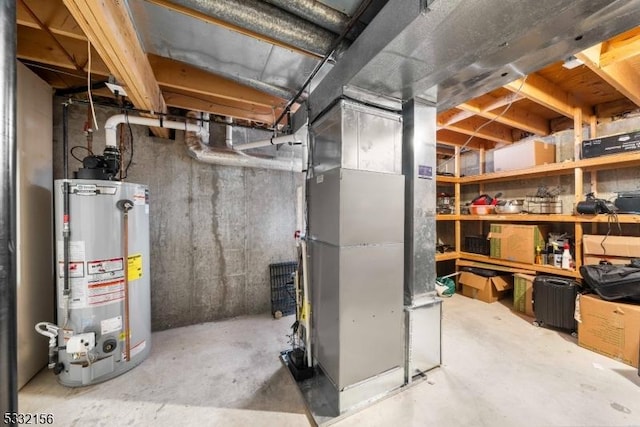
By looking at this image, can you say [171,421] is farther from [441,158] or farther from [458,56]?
[441,158]

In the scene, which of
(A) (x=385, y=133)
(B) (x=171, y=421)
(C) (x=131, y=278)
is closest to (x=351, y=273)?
(A) (x=385, y=133)

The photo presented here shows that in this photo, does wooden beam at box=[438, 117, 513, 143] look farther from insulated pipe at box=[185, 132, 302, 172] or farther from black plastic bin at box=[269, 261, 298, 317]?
black plastic bin at box=[269, 261, 298, 317]

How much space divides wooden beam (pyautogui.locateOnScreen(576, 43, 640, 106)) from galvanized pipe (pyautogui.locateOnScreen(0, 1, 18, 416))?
2.88 meters

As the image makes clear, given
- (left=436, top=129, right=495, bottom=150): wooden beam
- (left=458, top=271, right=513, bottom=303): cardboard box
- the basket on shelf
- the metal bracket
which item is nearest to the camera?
the metal bracket

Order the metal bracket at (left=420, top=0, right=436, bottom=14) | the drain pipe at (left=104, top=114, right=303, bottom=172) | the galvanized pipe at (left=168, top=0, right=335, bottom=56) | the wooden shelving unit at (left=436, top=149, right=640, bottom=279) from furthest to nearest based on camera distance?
the wooden shelving unit at (left=436, top=149, right=640, bottom=279)
the drain pipe at (left=104, top=114, right=303, bottom=172)
the galvanized pipe at (left=168, top=0, right=335, bottom=56)
the metal bracket at (left=420, top=0, right=436, bottom=14)

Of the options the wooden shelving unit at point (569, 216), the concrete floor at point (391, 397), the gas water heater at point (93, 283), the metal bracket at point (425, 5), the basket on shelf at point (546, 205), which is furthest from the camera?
the basket on shelf at point (546, 205)

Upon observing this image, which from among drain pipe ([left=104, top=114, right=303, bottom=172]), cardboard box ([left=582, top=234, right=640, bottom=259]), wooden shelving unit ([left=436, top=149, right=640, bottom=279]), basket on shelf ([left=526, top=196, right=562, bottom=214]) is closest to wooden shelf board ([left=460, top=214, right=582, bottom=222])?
wooden shelving unit ([left=436, top=149, right=640, bottom=279])

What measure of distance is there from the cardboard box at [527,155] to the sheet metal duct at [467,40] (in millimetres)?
2082

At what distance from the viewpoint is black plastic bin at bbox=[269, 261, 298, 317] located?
3127mm

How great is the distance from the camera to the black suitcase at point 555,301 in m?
2.55

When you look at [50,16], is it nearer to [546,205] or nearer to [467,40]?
[467,40]

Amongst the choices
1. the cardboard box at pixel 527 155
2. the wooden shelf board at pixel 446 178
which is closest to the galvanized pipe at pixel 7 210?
the wooden shelf board at pixel 446 178

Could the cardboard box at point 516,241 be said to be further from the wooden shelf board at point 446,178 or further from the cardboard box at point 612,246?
the wooden shelf board at point 446,178

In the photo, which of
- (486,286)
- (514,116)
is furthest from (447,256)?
(514,116)
